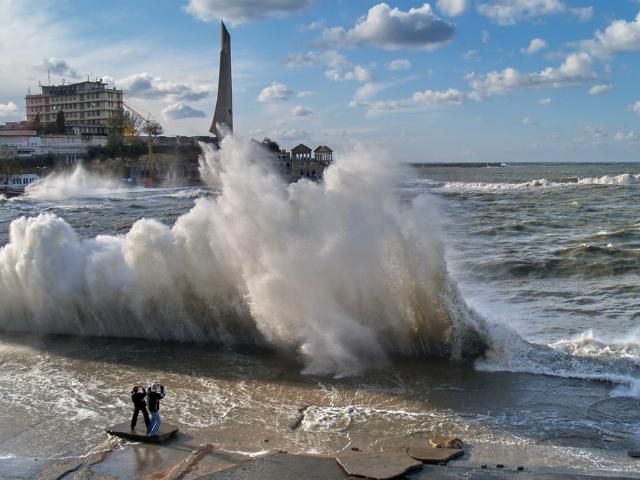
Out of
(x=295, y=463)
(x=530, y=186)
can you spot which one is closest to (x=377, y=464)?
(x=295, y=463)

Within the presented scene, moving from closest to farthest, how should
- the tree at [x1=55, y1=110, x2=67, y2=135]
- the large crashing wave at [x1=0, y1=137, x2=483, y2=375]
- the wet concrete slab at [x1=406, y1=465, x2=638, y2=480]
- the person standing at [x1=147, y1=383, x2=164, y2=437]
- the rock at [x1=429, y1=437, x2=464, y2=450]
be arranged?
the wet concrete slab at [x1=406, y1=465, x2=638, y2=480]
the rock at [x1=429, y1=437, x2=464, y2=450]
the person standing at [x1=147, y1=383, x2=164, y2=437]
the large crashing wave at [x1=0, y1=137, x2=483, y2=375]
the tree at [x1=55, y1=110, x2=67, y2=135]

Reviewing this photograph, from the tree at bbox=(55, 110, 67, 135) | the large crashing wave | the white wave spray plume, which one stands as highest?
the tree at bbox=(55, 110, 67, 135)

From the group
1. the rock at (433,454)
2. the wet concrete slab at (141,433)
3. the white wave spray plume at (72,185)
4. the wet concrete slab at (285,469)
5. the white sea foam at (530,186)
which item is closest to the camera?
the wet concrete slab at (285,469)

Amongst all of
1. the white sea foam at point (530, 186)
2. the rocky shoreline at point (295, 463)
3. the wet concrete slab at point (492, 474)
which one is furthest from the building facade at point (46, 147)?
the wet concrete slab at point (492, 474)

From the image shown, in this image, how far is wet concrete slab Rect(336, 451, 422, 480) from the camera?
848 cm

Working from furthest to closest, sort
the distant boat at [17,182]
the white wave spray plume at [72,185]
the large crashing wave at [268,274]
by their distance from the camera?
1. the distant boat at [17,182]
2. the white wave spray plume at [72,185]
3. the large crashing wave at [268,274]

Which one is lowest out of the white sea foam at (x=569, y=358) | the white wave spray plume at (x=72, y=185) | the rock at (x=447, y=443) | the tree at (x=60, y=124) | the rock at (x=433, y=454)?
the rock at (x=447, y=443)

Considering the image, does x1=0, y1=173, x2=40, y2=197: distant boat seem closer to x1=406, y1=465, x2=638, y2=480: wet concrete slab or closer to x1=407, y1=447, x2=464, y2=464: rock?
x1=407, y1=447, x2=464, y2=464: rock

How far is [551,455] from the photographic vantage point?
934 cm

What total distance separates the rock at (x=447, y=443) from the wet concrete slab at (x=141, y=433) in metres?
4.09

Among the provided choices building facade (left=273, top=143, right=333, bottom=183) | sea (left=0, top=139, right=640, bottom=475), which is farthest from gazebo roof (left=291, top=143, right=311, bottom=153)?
sea (left=0, top=139, right=640, bottom=475)

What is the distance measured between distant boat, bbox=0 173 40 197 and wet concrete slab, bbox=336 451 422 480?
252ft

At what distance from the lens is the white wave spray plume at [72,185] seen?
7638 centimetres

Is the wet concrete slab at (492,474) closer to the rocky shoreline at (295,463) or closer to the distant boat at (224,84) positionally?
the rocky shoreline at (295,463)
